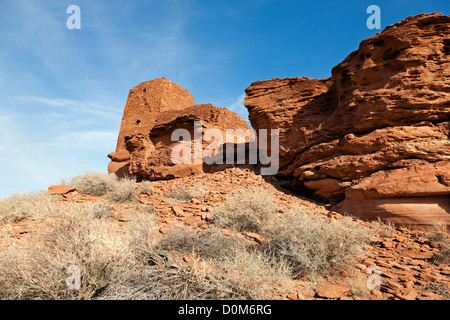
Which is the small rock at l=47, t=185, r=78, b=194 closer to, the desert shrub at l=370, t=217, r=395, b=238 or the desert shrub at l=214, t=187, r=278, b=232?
the desert shrub at l=214, t=187, r=278, b=232

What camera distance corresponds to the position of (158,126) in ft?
37.1

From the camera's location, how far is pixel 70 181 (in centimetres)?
1021

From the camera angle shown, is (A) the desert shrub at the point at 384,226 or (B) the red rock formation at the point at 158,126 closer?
(A) the desert shrub at the point at 384,226

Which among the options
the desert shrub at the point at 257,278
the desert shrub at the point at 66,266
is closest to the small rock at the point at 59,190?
the desert shrub at the point at 66,266

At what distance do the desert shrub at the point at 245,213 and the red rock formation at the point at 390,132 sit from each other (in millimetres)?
2390

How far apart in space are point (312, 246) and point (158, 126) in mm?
9882

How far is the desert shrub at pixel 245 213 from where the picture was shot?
166 inches

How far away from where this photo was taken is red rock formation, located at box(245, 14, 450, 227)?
4.65 m

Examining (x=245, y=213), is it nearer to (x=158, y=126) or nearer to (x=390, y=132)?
(x=390, y=132)

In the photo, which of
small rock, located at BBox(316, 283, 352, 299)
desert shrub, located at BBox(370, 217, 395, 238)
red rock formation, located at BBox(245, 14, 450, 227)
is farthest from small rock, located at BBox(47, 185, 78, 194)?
desert shrub, located at BBox(370, 217, 395, 238)

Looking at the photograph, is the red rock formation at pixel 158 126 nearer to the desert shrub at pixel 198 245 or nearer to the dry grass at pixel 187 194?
the dry grass at pixel 187 194
